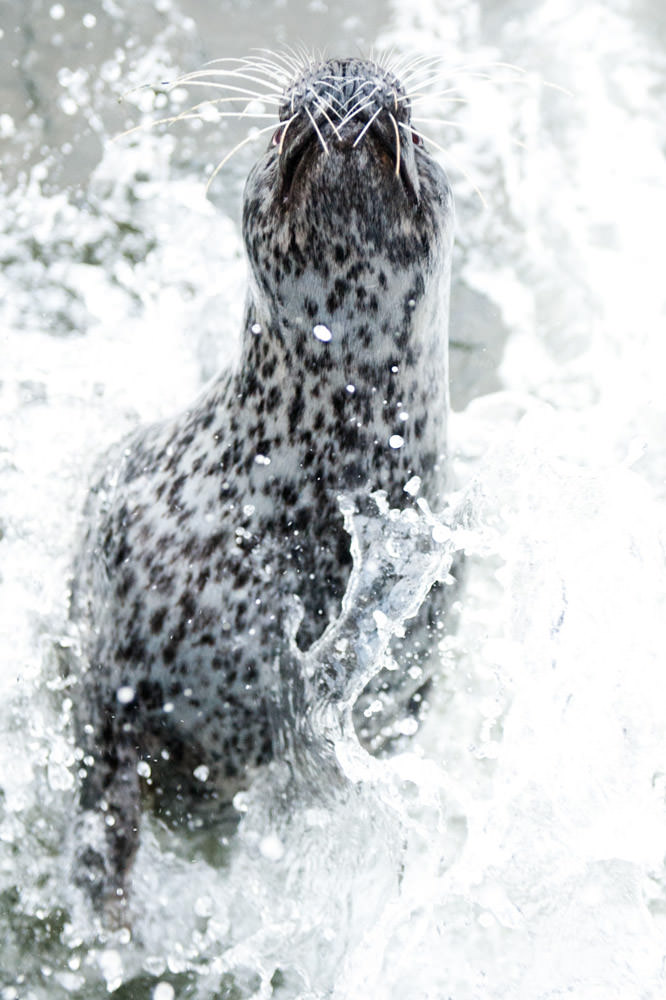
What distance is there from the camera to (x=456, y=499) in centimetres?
247

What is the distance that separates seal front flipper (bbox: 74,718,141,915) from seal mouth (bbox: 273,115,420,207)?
49.4 inches

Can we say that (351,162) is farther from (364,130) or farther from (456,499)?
(456,499)

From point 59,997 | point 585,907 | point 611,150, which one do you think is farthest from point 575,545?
point 611,150

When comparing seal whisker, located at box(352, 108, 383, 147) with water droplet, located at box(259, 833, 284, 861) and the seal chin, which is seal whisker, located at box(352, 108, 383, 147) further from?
water droplet, located at box(259, 833, 284, 861)

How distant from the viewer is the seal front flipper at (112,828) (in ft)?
8.15

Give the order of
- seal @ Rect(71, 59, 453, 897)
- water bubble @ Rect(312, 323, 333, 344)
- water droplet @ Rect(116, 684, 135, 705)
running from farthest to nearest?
water droplet @ Rect(116, 684, 135, 705) < water bubble @ Rect(312, 323, 333, 344) < seal @ Rect(71, 59, 453, 897)

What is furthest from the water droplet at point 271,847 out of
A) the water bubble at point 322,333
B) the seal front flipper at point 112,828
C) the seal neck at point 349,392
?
the water bubble at point 322,333

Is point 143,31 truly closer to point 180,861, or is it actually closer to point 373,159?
point 373,159

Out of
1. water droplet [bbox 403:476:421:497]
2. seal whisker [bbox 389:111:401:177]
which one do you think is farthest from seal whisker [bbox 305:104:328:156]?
water droplet [bbox 403:476:421:497]

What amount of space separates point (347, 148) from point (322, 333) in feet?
1.18

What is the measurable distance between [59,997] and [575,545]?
156cm

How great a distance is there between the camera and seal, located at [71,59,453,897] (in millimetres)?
2045

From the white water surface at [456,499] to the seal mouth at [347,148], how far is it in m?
0.47

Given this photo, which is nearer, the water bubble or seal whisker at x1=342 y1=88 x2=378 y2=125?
seal whisker at x1=342 y1=88 x2=378 y2=125
